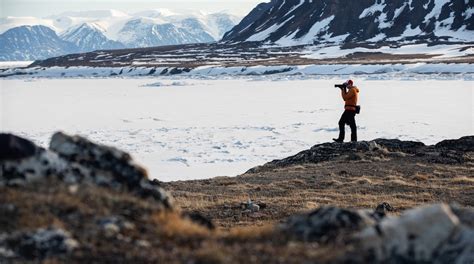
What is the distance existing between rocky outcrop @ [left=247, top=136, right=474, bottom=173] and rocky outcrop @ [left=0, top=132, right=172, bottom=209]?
15833 millimetres

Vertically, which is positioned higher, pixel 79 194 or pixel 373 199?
pixel 79 194

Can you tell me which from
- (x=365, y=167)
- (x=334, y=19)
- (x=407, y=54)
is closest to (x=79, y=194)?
(x=365, y=167)

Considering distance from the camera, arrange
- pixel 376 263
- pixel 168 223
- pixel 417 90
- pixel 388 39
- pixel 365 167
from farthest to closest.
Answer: pixel 388 39 → pixel 417 90 → pixel 365 167 → pixel 168 223 → pixel 376 263

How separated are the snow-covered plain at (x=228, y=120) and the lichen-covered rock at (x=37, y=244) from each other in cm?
1798

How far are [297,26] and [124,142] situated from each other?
542ft

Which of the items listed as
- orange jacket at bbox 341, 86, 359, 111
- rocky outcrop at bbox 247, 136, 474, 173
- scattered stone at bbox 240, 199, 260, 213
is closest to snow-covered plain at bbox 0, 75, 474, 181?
rocky outcrop at bbox 247, 136, 474, 173

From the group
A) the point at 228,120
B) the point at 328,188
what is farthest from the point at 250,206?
the point at 228,120

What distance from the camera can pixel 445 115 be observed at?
37875 millimetres

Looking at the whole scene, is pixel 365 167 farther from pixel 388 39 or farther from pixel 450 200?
pixel 388 39

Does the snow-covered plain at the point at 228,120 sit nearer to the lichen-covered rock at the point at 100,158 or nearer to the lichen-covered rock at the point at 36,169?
the lichen-covered rock at the point at 100,158

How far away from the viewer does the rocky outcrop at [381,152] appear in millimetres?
23188

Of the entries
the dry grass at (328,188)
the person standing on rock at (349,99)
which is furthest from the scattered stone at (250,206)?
the person standing on rock at (349,99)

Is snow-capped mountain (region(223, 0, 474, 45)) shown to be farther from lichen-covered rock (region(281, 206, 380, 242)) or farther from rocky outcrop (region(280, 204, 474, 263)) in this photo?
rocky outcrop (region(280, 204, 474, 263))

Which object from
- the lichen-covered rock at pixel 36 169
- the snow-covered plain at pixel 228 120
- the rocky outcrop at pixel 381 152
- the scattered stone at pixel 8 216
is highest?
the lichen-covered rock at pixel 36 169
